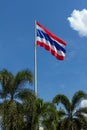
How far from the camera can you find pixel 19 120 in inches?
1316

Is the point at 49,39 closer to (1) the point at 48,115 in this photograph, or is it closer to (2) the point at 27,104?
(1) the point at 48,115

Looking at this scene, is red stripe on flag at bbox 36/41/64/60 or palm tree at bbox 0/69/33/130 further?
red stripe on flag at bbox 36/41/64/60

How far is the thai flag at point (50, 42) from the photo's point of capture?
39.2 m

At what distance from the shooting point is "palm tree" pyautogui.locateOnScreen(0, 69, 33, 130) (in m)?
32.9

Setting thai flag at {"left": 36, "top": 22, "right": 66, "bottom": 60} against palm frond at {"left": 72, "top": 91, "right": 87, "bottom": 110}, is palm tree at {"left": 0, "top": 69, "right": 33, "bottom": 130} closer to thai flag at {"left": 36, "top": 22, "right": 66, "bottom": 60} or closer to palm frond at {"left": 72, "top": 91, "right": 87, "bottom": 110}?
thai flag at {"left": 36, "top": 22, "right": 66, "bottom": 60}

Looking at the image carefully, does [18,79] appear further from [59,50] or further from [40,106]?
[59,50]


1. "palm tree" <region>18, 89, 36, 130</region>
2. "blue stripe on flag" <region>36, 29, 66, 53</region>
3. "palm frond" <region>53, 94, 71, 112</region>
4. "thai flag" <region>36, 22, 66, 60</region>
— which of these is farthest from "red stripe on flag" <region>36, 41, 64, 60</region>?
"palm frond" <region>53, 94, 71, 112</region>

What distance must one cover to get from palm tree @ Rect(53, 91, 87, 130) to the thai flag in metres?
6.79

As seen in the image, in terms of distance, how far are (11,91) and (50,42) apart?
7.79 m

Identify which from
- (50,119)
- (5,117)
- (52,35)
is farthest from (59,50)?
(5,117)

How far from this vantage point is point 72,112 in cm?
4544

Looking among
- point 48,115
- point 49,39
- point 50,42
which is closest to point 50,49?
point 50,42

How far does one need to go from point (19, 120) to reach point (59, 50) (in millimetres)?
9206

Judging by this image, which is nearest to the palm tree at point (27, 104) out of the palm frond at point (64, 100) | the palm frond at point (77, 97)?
the palm frond at point (64, 100)
